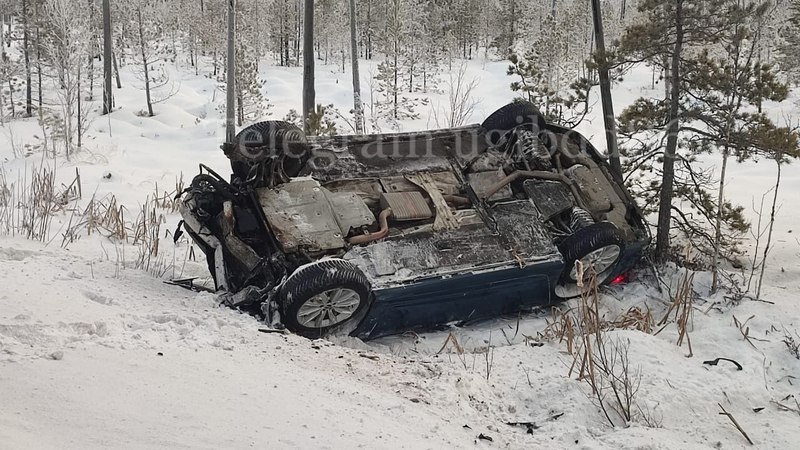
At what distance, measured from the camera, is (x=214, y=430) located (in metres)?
2.80

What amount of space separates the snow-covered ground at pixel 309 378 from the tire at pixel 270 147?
1330mm

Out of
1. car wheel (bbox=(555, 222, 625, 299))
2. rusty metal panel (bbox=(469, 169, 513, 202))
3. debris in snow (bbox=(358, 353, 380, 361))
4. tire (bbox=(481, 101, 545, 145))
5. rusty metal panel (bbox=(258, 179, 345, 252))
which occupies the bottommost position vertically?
debris in snow (bbox=(358, 353, 380, 361))

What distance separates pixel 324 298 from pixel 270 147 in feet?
5.87

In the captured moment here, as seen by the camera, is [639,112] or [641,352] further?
[639,112]

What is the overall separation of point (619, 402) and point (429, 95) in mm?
29318

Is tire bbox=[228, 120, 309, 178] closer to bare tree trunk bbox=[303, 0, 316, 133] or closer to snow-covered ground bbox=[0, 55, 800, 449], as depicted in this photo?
snow-covered ground bbox=[0, 55, 800, 449]

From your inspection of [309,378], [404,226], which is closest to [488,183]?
[404,226]

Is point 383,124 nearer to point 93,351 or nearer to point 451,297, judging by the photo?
point 451,297

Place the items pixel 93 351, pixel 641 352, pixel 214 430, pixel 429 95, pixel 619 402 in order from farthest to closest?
pixel 429 95, pixel 641 352, pixel 619 402, pixel 93 351, pixel 214 430

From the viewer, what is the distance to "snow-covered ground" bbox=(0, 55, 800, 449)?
2.86 metres

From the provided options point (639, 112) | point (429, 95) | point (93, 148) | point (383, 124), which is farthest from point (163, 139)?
point (639, 112)

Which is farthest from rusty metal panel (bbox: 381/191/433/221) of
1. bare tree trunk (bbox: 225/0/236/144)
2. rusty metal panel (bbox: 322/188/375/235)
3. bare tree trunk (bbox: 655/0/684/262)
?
bare tree trunk (bbox: 225/0/236/144)

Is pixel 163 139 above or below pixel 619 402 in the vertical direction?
above

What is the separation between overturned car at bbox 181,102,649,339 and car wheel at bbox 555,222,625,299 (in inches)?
0.6
